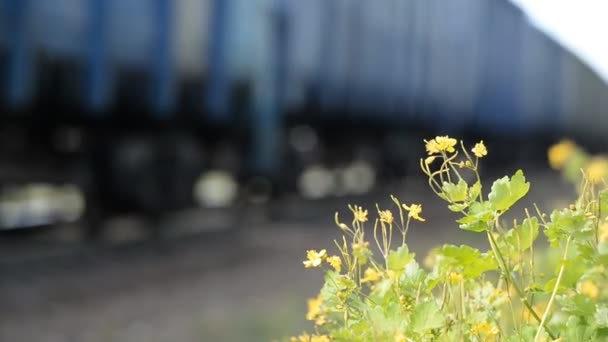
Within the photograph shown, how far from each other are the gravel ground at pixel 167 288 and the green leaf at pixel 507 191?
3.21 m

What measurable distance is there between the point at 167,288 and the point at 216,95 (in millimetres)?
2972

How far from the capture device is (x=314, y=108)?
36.9 feet

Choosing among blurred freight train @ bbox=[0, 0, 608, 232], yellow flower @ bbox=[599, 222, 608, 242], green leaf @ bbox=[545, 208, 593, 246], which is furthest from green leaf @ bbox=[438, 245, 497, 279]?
blurred freight train @ bbox=[0, 0, 608, 232]

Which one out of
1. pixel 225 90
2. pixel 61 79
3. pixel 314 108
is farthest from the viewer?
pixel 314 108

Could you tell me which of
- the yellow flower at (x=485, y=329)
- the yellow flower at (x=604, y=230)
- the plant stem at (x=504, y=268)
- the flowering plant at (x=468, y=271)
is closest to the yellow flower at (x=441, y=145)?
the flowering plant at (x=468, y=271)

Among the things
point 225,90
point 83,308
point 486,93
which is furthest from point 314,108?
point 486,93

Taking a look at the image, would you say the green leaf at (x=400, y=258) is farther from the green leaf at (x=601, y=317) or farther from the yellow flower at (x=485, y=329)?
the green leaf at (x=601, y=317)

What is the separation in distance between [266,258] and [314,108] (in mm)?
3520

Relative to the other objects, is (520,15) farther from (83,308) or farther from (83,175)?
(83,308)

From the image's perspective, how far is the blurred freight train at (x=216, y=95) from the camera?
700 centimetres

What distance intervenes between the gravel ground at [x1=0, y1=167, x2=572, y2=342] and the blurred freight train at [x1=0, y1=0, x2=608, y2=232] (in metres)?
0.70

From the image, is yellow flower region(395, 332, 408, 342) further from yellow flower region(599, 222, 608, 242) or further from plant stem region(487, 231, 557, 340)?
yellow flower region(599, 222, 608, 242)

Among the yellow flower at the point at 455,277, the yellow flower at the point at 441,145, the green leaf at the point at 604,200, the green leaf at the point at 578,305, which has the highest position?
the yellow flower at the point at 441,145

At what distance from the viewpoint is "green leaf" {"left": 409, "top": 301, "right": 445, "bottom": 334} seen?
41.9 inches
